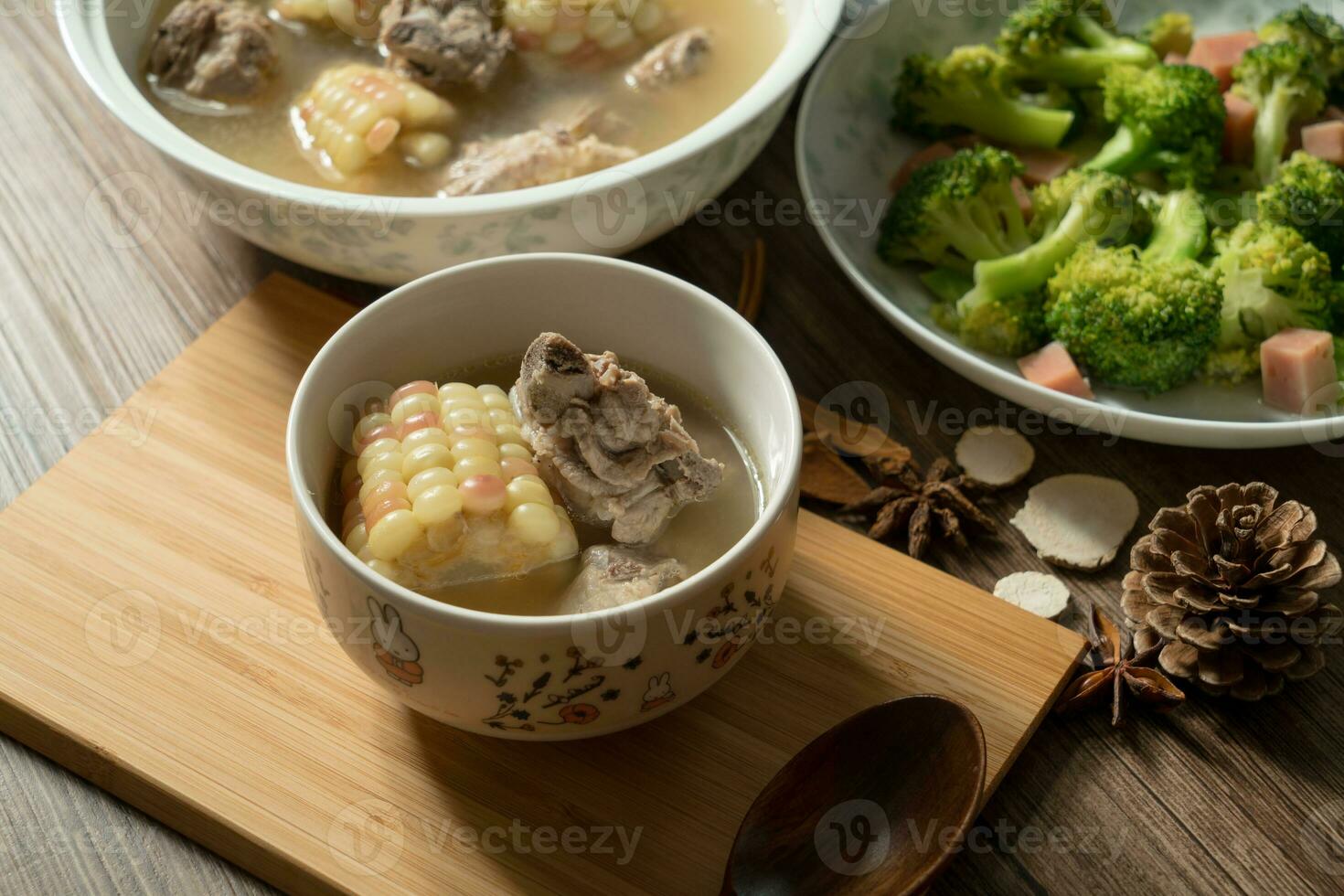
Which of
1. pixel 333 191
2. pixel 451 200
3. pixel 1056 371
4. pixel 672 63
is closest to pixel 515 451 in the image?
pixel 451 200

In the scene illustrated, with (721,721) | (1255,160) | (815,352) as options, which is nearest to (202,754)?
(721,721)

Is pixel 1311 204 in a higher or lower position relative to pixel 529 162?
lower

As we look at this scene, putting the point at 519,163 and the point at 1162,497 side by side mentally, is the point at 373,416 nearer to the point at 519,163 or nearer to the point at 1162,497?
the point at 519,163

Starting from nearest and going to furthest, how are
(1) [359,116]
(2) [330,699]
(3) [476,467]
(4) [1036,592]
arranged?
(3) [476,467]
(2) [330,699]
(4) [1036,592]
(1) [359,116]

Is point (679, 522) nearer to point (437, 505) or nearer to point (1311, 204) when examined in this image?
point (437, 505)

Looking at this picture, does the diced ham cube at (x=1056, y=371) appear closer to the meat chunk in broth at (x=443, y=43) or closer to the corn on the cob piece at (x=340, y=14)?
the meat chunk in broth at (x=443, y=43)

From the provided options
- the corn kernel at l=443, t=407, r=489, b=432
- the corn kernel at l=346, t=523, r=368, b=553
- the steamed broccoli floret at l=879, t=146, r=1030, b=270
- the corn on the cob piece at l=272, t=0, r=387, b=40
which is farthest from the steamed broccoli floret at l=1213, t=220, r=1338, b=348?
the corn on the cob piece at l=272, t=0, r=387, b=40

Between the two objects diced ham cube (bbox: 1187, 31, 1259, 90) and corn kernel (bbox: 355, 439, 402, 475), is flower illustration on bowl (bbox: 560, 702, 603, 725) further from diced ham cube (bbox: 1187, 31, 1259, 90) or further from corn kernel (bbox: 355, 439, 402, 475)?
diced ham cube (bbox: 1187, 31, 1259, 90)
